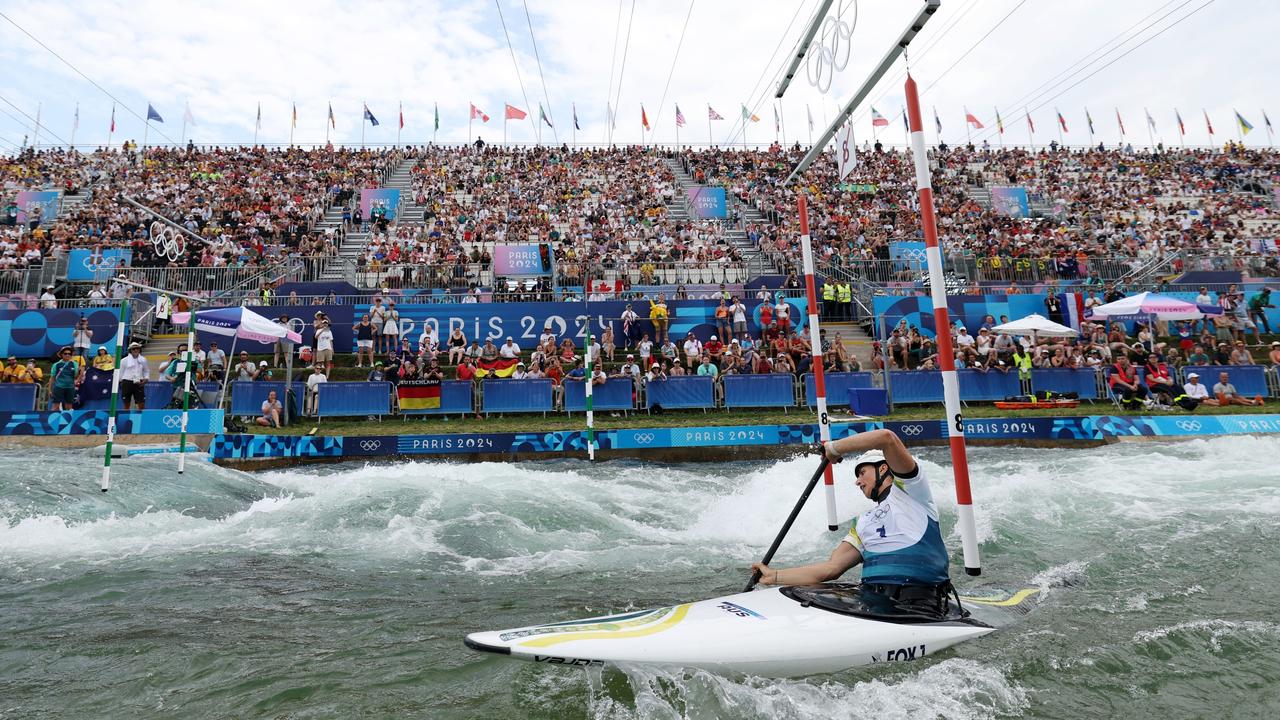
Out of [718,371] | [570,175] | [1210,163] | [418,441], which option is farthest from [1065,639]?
[1210,163]

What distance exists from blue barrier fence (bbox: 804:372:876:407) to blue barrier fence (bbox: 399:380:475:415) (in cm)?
822

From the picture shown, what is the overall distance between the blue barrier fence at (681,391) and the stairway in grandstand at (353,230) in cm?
1206

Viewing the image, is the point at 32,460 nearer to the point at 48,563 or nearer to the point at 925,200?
the point at 48,563

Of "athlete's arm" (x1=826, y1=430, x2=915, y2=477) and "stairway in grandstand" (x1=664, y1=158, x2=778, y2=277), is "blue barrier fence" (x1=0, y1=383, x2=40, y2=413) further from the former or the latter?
"stairway in grandstand" (x1=664, y1=158, x2=778, y2=277)

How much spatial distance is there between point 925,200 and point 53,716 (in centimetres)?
637

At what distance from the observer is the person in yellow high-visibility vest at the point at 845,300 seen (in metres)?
22.7

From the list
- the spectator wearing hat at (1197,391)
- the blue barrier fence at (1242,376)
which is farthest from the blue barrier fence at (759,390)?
the blue barrier fence at (1242,376)

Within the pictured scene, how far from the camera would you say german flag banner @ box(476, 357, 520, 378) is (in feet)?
→ 59.3

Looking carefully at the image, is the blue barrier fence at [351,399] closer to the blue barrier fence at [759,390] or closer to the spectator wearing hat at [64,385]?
the spectator wearing hat at [64,385]

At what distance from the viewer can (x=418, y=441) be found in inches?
571

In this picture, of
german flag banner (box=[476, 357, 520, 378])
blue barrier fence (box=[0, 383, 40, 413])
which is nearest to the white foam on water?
german flag banner (box=[476, 357, 520, 378])

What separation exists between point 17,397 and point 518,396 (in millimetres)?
10720

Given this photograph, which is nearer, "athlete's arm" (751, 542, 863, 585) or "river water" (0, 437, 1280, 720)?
"river water" (0, 437, 1280, 720)

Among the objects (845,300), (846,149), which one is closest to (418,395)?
(846,149)
